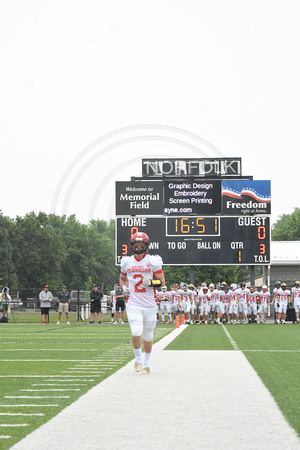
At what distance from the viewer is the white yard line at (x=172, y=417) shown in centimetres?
480

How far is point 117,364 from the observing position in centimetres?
1066

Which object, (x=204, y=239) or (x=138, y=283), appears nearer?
(x=138, y=283)

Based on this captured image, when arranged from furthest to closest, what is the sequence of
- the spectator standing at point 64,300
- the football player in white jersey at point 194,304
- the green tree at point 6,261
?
the green tree at point 6,261
the football player in white jersey at point 194,304
the spectator standing at point 64,300

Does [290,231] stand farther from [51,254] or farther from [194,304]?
Answer: [194,304]

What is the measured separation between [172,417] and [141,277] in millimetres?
3844

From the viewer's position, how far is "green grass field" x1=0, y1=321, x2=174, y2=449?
5836 millimetres

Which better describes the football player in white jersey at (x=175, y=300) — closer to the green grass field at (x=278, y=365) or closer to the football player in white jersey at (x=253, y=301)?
the football player in white jersey at (x=253, y=301)

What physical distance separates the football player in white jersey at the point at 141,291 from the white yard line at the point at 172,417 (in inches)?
23.0

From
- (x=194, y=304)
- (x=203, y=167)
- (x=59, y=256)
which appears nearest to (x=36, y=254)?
(x=59, y=256)

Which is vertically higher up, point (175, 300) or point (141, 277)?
point (141, 277)

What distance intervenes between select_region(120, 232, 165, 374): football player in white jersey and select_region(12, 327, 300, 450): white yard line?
0.58 m

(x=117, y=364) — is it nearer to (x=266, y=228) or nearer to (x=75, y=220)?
(x=266, y=228)

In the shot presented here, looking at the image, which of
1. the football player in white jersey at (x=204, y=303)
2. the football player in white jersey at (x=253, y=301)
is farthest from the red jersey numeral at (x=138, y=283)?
the football player in white jersey at (x=253, y=301)

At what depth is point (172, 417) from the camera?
5805 mm
